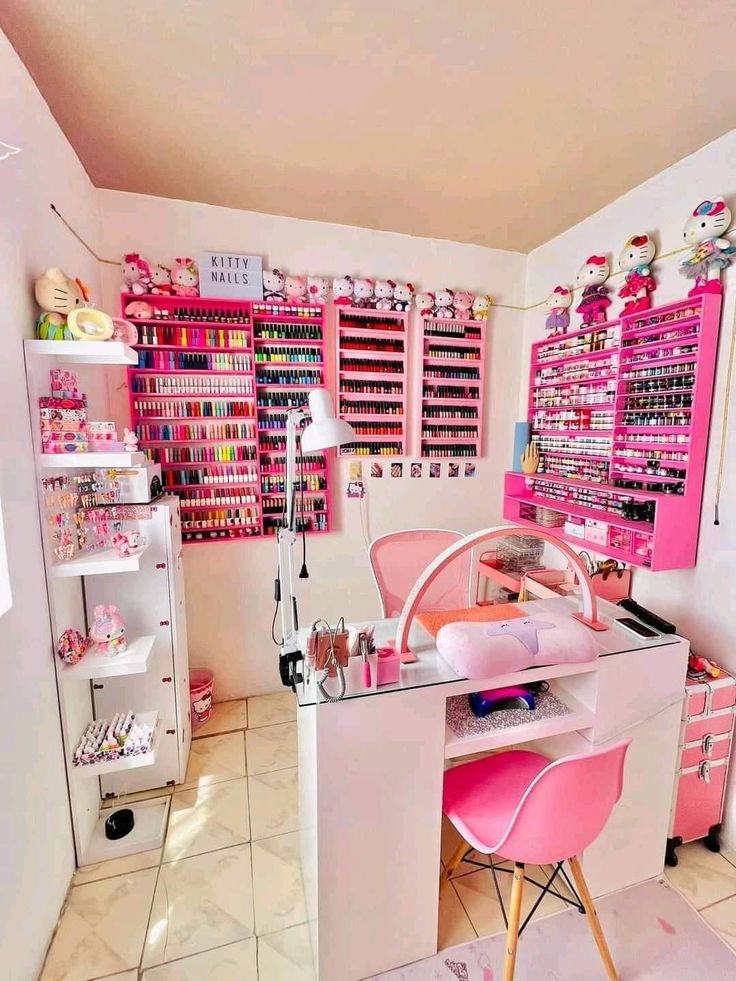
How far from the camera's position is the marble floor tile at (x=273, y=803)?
1.85m

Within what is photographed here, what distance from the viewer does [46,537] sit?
1.51 m

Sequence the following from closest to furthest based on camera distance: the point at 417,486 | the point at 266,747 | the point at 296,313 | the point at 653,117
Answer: the point at 653,117
the point at 266,747
the point at 296,313
the point at 417,486

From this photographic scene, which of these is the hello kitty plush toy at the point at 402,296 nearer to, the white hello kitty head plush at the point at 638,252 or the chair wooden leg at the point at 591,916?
the white hello kitty head plush at the point at 638,252

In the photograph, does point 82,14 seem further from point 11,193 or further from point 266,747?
point 266,747

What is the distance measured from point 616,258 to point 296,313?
1.68 metres

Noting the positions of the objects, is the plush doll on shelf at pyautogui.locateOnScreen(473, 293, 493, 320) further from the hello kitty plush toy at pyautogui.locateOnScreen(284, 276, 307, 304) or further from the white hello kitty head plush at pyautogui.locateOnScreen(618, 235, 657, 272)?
the hello kitty plush toy at pyautogui.locateOnScreen(284, 276, 307, 304)

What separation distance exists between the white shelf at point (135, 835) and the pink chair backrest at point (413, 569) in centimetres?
130

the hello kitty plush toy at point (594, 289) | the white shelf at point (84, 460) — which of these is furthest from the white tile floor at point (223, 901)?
the hello kitty plush toy at point (594, 289)

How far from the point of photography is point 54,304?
1.49 metres

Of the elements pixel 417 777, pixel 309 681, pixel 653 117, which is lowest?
pixel 417 777

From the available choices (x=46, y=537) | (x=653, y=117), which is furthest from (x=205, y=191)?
(x=653, y=117)

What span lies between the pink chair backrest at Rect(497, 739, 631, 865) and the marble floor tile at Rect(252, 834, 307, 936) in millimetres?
908

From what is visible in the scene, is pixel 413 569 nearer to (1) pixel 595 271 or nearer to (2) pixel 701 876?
(2) pixel 701 876

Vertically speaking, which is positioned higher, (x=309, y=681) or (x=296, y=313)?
(x=296, y=313)
